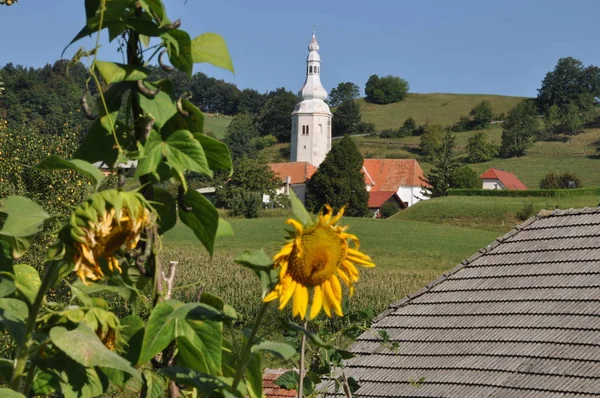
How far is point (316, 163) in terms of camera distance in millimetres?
72875

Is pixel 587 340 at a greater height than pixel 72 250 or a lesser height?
lesser

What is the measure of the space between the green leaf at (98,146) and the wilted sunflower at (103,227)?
0.56 ft

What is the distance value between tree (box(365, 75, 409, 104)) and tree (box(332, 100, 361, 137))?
21.0 ft

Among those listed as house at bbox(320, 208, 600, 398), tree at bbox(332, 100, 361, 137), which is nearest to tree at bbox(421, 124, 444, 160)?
tree at bbox(332, 100, 361, 137)

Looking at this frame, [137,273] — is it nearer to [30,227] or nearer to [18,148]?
[30,227]

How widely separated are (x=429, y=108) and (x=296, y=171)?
24.3 meters

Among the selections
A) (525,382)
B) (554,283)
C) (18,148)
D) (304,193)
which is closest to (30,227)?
(525,382)

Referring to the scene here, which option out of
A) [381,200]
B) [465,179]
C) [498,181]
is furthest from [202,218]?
[381,200]

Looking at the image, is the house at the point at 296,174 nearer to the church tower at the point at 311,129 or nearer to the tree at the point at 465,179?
the church tower at the point at 311,129

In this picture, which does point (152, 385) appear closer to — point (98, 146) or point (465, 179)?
point (98, 146)

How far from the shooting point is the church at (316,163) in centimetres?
6269

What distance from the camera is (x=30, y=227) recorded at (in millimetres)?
691

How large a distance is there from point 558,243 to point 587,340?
4.69 feet

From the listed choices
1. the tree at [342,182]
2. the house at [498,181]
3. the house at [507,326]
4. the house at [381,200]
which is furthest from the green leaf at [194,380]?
the house at [498,181]
